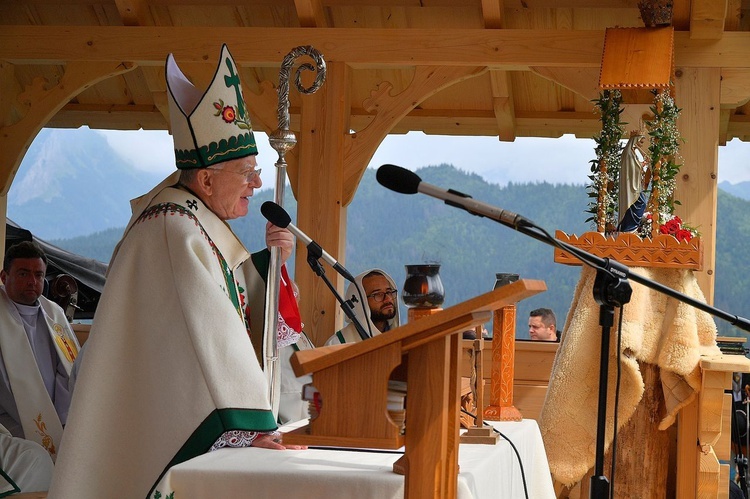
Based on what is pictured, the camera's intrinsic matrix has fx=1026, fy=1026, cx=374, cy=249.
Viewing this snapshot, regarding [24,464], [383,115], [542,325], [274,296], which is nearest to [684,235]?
[274,296]

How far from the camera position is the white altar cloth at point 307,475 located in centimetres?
217

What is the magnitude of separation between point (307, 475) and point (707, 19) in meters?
4.40

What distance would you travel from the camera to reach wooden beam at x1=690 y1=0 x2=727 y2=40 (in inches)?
224

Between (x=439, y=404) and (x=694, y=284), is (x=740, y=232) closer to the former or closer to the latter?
(x=694, y=284)

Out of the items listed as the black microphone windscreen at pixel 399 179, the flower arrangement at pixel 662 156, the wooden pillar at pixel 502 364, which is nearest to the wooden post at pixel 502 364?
the wooden pillar at pixel 502 364

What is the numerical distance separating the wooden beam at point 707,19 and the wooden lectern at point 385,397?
13.6 ft

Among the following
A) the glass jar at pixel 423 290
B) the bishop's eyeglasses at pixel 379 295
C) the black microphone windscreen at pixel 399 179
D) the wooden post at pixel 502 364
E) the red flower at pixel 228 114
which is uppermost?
the red flower at pixel 228 114

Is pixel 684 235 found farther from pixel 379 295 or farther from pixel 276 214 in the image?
pixel 276 214

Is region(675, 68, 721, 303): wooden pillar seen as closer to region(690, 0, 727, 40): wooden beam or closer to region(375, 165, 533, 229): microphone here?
region(690, 0, 727, 40): wooden beam

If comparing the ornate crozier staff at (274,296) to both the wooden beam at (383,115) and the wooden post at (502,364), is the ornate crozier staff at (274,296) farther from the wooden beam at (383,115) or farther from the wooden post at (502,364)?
the wooden beam at (383,115)

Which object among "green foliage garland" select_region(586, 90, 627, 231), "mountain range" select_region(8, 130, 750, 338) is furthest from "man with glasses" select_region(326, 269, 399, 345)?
"mountain range" select_region(8, 130, 750, 338)

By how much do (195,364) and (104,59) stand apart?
414 centimetres

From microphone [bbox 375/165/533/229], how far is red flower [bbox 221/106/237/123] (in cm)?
144

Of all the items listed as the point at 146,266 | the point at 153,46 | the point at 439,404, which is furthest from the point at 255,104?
the point at 439,404
